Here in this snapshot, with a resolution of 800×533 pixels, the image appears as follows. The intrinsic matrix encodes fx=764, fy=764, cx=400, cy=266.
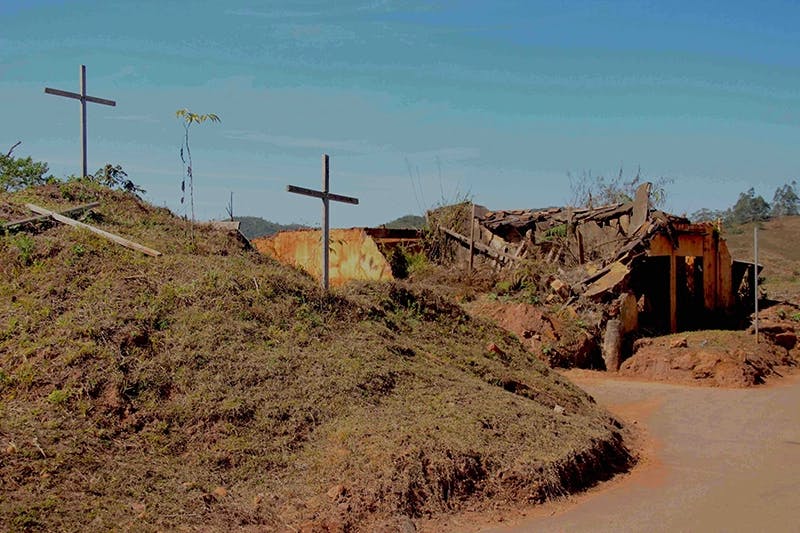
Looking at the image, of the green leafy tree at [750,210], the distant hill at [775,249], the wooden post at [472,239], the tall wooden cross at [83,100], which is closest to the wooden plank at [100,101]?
the tall wooden cross at [83,100]

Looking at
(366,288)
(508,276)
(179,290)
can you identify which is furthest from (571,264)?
(179,290)

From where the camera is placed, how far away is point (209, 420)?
20.4 ft

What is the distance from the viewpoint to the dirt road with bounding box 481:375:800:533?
5977mm

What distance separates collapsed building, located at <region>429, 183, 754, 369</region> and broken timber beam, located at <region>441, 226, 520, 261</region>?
2cm

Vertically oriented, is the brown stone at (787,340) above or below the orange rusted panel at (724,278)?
below

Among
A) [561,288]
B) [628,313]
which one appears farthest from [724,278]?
[561,288]

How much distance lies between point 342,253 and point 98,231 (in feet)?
24.9

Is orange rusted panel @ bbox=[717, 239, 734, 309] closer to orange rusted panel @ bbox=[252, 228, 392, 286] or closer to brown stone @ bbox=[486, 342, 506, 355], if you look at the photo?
orange rusted panel @ bbox=[252, 228, 392, 286]

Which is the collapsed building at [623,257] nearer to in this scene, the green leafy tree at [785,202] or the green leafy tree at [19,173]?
the green leafy tree at [19,173]

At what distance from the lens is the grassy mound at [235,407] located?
5.38 meters

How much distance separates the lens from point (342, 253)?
1602cm

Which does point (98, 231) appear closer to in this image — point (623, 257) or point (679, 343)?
point (679, 343)

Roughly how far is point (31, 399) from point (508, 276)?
37.1ft

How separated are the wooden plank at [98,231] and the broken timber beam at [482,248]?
31.6 ft
